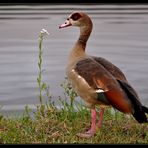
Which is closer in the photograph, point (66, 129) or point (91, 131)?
point (91, 131)

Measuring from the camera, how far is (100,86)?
8.71 meters

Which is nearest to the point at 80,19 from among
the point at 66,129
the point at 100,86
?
the point at 100,86

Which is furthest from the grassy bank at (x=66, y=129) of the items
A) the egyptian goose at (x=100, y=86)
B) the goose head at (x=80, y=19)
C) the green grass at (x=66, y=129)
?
the goose head at (x=80, y=19)

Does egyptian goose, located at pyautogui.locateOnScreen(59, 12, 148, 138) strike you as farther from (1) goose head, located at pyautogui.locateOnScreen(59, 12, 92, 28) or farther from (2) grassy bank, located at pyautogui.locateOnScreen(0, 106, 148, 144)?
(2) grassy bank, located at pyautogui.locateOnScreen(0, 106, 148, 144)

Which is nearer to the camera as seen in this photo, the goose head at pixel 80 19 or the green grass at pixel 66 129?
the green grass at pixel 66 129

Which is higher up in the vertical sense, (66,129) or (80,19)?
(80,19)

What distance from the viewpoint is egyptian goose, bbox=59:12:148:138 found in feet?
28.1

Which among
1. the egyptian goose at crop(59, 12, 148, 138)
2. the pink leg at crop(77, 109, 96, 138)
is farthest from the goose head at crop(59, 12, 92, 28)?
the pink leg at crop(77, 109, 96, 138)

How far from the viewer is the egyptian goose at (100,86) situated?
28.1 feet

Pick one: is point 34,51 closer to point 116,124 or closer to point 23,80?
point 23,80

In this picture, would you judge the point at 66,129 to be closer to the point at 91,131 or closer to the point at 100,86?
the point at 91,131

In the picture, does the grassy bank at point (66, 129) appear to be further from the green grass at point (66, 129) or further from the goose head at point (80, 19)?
the goose head at point (80, 19)

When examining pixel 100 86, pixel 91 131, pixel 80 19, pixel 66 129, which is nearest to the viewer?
pixel 100 86

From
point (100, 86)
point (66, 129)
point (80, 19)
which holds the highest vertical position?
point (80, 19)
